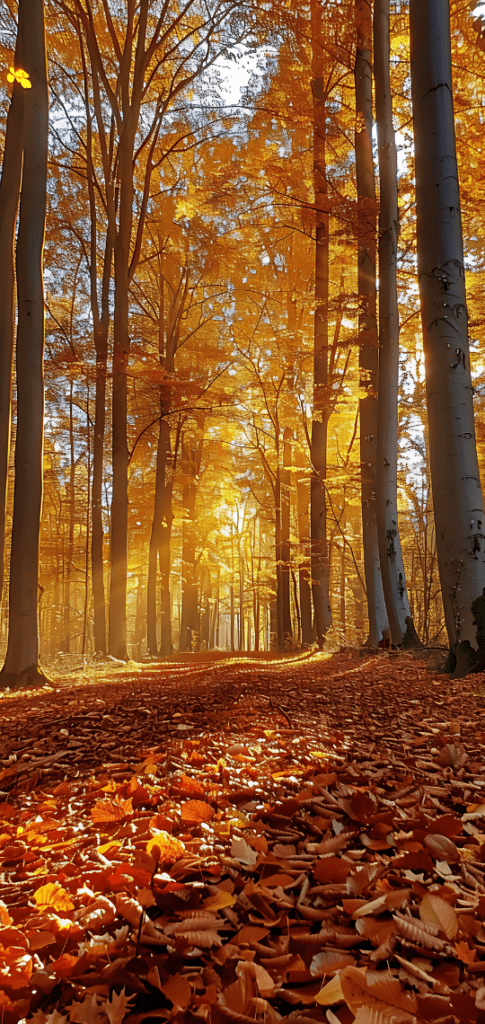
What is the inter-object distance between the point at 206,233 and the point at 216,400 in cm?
430

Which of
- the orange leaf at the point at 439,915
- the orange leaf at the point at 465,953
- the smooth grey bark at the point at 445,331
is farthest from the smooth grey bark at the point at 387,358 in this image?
the orange leaf at the point at 465,953

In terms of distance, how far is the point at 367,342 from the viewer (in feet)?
27.0

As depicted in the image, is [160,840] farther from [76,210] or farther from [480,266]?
[76,210]

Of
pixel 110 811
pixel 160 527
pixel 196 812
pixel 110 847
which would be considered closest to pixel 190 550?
pixel 160 527

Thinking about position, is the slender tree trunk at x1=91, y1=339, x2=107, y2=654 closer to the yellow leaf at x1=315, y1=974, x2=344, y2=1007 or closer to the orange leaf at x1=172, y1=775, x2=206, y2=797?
the orange leaf at x1=172, y1=775, x2=206, y2=797

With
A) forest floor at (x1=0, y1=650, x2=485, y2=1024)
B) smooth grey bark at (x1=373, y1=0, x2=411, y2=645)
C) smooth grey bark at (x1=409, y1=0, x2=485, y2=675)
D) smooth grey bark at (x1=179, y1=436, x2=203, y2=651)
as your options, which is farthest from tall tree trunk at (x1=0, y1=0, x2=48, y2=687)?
smooth grey bark at (x1=179, y1=436, x2=203, y2=651)

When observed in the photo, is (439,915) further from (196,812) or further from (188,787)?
(188,787)

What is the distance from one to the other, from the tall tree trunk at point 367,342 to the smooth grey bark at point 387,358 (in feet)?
2.85

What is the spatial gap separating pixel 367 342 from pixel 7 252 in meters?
5.36

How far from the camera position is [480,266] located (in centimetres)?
1248

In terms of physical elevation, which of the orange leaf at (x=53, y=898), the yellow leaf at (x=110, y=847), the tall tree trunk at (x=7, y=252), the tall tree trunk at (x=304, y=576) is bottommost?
the orange leaf at (x=53, y=898)

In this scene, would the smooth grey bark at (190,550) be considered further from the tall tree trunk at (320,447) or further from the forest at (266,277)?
the tall tree trunk at (320,447)

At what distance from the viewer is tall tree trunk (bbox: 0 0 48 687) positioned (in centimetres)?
583

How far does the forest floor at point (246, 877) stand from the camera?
923 millimetres
